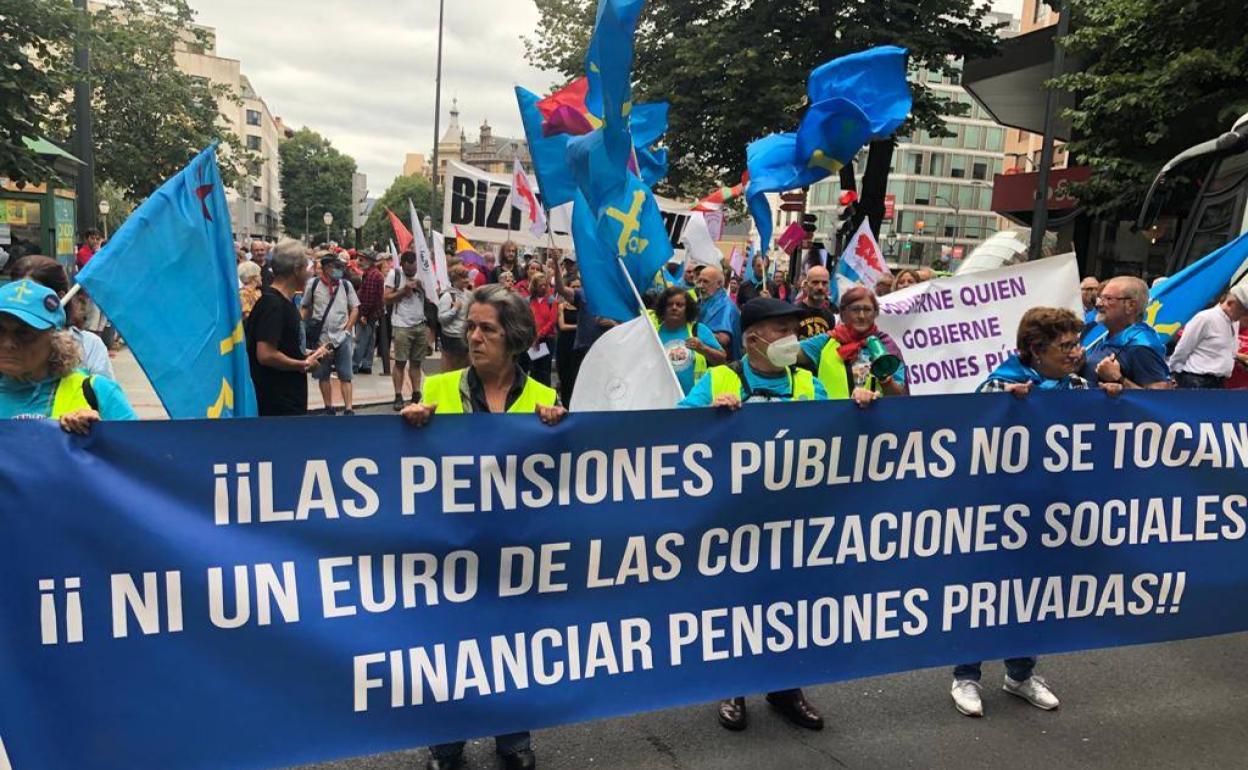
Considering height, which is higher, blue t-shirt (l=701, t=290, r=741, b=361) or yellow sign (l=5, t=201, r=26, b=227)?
yellow sign (l=5, t=201, r=26, b=227)

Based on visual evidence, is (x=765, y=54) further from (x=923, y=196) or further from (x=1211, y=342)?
(x=923, y=196)

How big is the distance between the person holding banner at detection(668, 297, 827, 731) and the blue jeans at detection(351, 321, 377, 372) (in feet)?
30.3

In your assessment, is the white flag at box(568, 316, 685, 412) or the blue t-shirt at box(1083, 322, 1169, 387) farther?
the blue t-shirt at box(1083, 322, 1169, 387)

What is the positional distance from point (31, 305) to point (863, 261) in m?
7.72

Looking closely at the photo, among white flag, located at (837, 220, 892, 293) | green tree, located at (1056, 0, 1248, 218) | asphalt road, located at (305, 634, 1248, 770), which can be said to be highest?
green tree, located at (1056, 0, 1248, 218)

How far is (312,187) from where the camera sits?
105438 millimetres

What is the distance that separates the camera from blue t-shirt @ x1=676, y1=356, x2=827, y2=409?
11.0 feet

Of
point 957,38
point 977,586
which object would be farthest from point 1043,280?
point 957,38

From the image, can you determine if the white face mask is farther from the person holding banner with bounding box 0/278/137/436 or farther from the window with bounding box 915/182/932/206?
the window with bounding box 915/182/932/206

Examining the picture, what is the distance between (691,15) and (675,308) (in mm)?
15595

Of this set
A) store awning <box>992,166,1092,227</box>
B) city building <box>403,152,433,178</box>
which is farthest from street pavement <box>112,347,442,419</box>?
city building <box>403,152,433,178</box>

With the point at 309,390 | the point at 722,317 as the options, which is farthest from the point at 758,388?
the point at 309,390

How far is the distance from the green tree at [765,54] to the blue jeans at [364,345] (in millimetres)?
9258

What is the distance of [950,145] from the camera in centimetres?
8675
